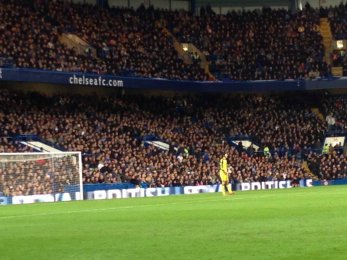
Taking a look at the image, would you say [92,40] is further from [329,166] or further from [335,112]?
[335,112]

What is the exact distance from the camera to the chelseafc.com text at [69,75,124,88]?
1863 inches

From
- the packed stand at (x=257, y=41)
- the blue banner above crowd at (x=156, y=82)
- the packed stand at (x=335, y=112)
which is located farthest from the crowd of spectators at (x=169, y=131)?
the packed stand at (x=257, y=41)

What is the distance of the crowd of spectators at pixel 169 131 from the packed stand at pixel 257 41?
2.62 m

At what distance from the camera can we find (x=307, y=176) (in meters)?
52.5

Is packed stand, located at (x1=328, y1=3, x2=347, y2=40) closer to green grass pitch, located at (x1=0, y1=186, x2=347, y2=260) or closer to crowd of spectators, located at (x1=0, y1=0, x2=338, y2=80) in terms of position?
crowd of spectators, located at (x1=0, y1=0, x2=338, y2=80)

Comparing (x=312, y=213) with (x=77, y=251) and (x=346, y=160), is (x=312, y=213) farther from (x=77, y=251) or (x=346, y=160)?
(x=346, y=160)

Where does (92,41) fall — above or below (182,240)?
above

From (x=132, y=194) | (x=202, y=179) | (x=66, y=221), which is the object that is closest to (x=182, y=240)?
(x=66, y=221)

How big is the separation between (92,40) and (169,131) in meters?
7.44

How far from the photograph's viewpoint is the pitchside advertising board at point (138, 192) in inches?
1464

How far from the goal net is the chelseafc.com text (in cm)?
793

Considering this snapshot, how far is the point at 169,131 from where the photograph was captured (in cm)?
5256

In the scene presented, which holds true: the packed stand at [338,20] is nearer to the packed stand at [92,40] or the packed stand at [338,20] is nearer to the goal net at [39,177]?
the packed stand at [92,40]

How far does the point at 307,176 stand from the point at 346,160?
275cm
